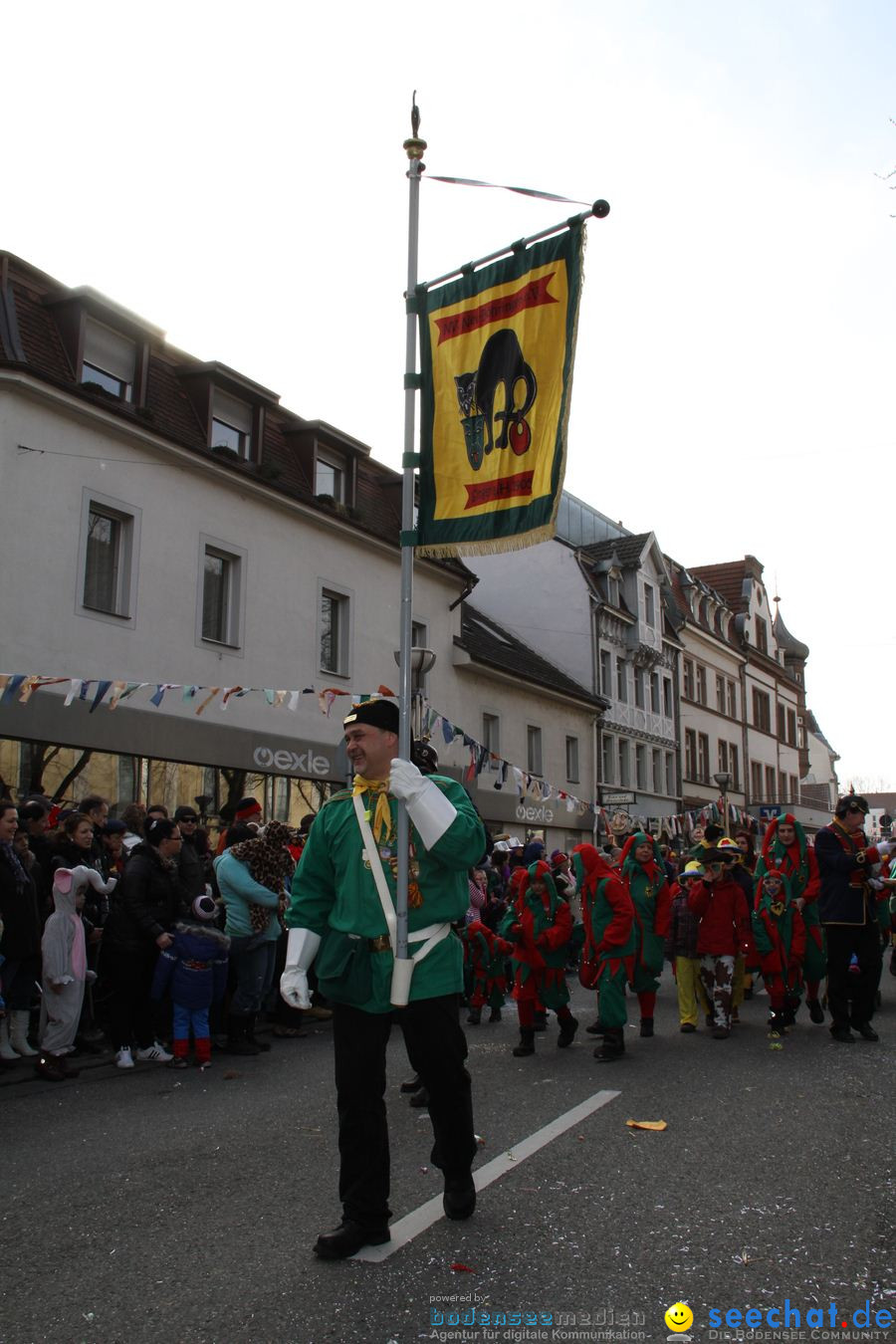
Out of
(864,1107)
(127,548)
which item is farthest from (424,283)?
(127,548)

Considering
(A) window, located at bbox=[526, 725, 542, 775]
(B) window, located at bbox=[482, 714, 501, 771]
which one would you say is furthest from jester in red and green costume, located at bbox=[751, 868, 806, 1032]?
(A) window, located at bbox=[526, 725, 542, 775]

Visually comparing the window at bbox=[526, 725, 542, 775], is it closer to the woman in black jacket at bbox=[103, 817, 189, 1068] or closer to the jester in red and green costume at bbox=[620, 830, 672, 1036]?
the jester in red and green costume at bbox=[620, 830, 672, 1036]

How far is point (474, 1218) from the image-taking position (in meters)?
4.52

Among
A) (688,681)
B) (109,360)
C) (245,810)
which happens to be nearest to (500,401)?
(245,810)

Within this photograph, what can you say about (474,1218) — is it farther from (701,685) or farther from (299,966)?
(701,685)

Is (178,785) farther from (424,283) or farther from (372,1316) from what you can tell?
(372,1316)

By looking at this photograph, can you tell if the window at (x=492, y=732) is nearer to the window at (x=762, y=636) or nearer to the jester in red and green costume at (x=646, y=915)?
the jester in red and green costume at (x=646, y=915)

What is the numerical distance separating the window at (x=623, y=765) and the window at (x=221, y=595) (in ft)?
71.0

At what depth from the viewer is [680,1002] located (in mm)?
10227

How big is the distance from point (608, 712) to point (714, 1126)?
32.3 m

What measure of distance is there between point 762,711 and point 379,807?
2181 inches

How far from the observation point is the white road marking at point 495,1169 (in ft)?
13.8

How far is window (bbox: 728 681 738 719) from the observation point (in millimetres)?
53344

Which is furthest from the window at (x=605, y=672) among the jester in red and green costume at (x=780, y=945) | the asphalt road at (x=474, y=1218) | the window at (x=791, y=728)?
the asphalt road at (x=474, y=1218)
